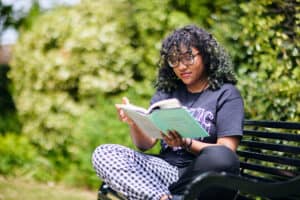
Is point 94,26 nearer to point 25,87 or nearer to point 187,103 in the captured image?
point 25,87

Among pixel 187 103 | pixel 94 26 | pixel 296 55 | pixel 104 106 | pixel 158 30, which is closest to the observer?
pixel 187 103

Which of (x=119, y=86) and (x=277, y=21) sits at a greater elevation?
(x=277, y=21)

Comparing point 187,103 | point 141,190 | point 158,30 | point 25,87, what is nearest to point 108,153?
point 141,190

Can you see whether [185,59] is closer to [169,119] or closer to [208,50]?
[208,50]

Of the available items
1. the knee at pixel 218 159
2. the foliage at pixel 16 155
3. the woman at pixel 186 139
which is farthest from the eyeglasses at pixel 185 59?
the foliage at pixel 16 155

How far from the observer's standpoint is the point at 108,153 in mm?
2707

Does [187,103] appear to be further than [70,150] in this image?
No

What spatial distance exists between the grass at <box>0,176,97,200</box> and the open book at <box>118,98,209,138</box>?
122 inches

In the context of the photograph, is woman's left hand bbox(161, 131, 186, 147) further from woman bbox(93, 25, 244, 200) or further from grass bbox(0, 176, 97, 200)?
grass bbox(0, 176, 97, 200)

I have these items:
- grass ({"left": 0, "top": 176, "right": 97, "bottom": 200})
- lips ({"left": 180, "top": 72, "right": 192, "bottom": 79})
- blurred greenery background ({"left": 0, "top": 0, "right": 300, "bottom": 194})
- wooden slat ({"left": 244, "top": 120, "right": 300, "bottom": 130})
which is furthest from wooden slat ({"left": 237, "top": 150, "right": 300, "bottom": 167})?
grass ({"left": 0, "top": 176, "right": 97, "bottom": 200})

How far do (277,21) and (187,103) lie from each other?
128 cm

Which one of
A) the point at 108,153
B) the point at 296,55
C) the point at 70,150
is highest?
the point at 296,55

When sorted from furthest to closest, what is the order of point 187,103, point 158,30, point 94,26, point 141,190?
1. point 94,26
2. point 158,30
3. point 187,103
4. point 141,190

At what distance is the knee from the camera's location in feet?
7.62
